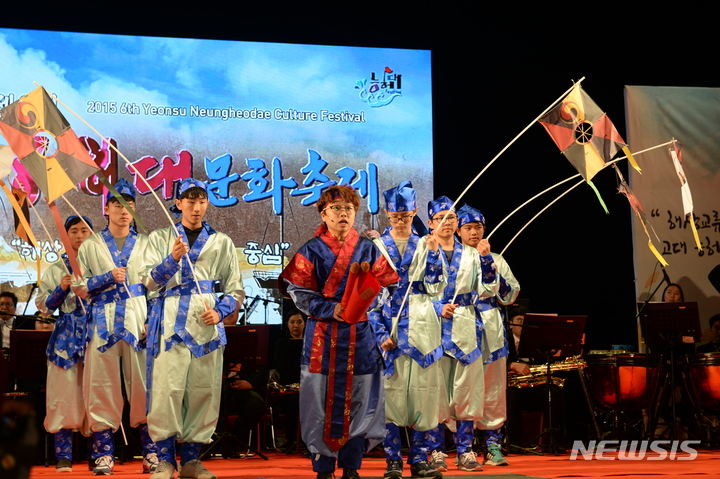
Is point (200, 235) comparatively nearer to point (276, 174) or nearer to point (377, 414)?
point (377, 414)

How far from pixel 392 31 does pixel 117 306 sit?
15.1ft

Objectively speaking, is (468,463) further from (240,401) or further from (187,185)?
(187,185)

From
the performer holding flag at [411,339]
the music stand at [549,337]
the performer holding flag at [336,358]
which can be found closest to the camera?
the performer holding flag at [336,358]

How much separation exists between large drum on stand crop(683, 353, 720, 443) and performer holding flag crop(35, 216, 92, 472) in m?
4.77

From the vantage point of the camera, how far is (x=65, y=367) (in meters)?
5.38

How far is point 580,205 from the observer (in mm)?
9023

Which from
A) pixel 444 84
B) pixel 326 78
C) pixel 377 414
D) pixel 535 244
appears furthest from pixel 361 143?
pixel 377 414

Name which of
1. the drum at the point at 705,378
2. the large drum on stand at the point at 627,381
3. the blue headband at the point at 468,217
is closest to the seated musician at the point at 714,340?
the drum at the point at 705,378

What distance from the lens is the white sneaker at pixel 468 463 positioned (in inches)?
203

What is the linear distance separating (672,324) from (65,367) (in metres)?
4.68

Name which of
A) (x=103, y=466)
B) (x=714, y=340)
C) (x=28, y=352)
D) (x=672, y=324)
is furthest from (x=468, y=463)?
(x=714, y=340)

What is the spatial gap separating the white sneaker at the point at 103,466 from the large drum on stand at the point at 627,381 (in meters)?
3.99

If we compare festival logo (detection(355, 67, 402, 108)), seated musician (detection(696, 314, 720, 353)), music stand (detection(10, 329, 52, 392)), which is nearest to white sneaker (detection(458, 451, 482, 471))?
music stand (detection(10, 329, 52, 392))

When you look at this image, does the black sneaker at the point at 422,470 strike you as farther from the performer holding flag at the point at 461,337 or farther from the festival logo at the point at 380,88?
the festival logo at the point at 380,88
